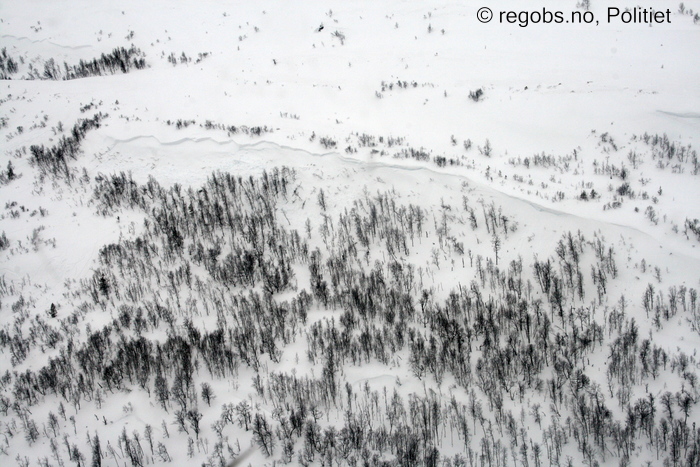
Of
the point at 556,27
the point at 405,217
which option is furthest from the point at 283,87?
the point at 556,27

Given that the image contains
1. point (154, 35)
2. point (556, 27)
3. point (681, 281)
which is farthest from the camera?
point (154, 35)

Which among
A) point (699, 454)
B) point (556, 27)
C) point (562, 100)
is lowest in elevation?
point (699, 454)

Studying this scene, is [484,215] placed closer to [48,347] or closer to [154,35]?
[48,347]

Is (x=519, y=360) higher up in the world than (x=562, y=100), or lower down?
lower down

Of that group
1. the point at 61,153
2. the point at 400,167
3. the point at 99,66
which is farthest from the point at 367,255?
the point at 99,66

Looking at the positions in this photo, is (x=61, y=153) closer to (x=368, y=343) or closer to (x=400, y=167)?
(x=400, y=167)

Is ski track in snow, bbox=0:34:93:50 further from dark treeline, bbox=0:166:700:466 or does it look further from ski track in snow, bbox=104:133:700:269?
dark treeline, bbox=0:166:700:466

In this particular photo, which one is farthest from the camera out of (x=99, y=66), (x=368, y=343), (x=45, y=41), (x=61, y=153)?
(x=45, y=41)

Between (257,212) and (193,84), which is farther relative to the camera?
(193,84)

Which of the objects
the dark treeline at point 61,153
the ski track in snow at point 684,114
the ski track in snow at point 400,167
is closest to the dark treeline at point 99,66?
the dark treeline at point 61,153
